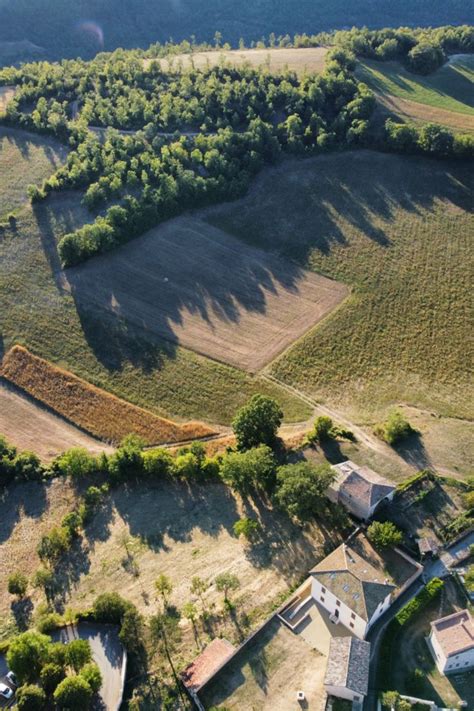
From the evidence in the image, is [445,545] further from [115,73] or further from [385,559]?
[115,73]

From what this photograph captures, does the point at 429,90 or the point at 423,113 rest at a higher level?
the point at 429,90

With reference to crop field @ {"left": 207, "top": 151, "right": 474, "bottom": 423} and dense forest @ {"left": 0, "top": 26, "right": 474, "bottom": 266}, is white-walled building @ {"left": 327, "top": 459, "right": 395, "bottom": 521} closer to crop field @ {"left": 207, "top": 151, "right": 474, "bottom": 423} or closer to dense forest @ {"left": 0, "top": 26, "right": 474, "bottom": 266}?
crop field @ {"left": 207, "top": 151, "right": 474, "bottom": 423}

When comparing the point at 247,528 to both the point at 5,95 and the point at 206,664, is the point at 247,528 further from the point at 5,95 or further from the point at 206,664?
the point at 5,95

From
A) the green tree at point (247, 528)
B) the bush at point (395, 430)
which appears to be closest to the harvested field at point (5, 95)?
the bush at point (395, 430)

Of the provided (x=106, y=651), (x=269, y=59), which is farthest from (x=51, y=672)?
(x=269, y=59)

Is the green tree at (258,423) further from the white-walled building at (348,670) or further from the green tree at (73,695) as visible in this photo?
the green tree at (73,695)

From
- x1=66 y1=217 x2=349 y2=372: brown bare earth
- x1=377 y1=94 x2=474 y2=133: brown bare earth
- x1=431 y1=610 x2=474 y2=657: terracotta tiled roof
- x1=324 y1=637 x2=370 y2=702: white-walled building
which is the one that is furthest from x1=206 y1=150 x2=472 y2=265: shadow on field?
x1=324 y1=637 x2=370 y2=702: white-walled building
